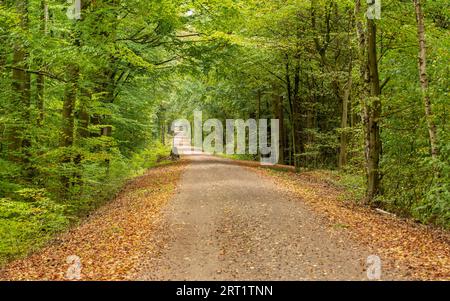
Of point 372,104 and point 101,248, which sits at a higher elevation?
point 372,104

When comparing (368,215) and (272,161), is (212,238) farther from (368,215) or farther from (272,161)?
(272,161)

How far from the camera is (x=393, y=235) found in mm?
10703

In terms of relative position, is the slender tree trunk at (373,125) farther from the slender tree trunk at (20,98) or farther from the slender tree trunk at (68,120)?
the slender tree trunk at (20,98)

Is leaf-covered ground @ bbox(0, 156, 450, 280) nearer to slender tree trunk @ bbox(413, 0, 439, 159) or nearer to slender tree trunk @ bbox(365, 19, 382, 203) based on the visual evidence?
slender tree trunk @ bbox(365, 19, 382, 203)

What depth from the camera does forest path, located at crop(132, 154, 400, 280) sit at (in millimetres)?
8148

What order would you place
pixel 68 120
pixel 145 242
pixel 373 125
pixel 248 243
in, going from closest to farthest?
pixel 248 243
pixel 145 242
pixel 373 125
pixel 68 120

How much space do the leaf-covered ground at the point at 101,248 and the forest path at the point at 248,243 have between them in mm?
408

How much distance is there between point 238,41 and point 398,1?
282 inches

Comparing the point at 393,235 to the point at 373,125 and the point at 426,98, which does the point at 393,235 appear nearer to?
the point at 426,98

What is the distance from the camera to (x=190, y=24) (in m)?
20.9

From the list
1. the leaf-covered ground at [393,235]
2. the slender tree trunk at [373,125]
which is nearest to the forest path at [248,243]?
the leaf-covered ground at [393,235]

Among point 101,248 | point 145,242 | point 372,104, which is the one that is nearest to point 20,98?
point 101,248

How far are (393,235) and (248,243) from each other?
139 inches
